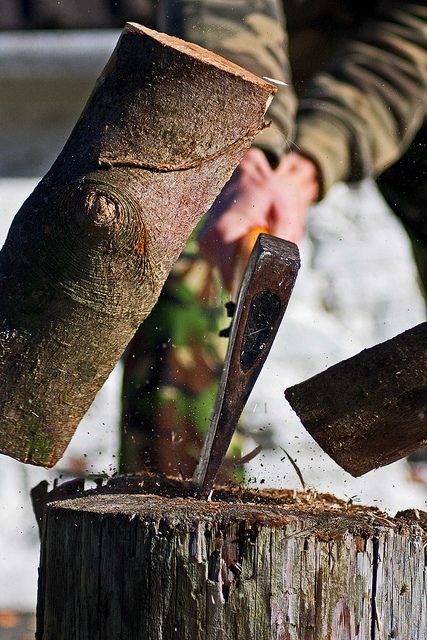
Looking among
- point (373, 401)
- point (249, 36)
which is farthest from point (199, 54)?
point (249, 36)

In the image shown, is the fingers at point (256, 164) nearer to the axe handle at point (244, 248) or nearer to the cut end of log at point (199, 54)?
the axe handle at point (244, 248)

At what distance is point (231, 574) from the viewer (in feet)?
5.10

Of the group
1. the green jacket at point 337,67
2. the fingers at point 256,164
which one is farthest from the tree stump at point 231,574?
the green jacket at point 337,67

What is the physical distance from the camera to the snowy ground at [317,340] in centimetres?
425

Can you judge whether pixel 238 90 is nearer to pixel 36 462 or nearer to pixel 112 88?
pixel 112 88

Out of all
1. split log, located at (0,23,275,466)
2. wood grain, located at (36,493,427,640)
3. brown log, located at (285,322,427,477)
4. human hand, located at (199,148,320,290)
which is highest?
human hand, located at (199,148,320,290)

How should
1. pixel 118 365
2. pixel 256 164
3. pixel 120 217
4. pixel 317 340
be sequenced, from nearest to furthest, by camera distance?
pixel 120 217 → pixel 256 164 → pixel 118 365 → pixel 317 340

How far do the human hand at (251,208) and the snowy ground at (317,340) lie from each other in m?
1.31

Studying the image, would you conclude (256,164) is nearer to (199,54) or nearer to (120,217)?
(199,54)

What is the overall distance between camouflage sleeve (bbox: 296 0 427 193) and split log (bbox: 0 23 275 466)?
99 cm

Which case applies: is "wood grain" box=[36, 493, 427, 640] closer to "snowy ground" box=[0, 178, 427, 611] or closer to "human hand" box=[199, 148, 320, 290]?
"human hand" box=[199, 148, 320, 290]

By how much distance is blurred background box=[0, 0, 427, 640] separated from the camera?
4328 mm

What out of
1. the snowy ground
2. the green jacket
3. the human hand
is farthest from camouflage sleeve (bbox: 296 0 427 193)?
the snowy ground

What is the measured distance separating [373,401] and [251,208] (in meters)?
0.93
